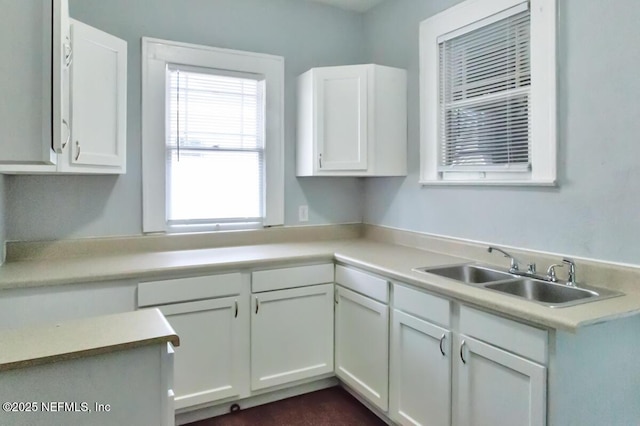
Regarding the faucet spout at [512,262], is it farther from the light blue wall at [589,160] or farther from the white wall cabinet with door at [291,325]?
the white wall cabinet with door at [291,325]

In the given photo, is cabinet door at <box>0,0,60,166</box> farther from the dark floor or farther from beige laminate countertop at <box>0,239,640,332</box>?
the dark floor

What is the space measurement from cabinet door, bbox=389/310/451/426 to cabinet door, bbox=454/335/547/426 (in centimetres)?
8

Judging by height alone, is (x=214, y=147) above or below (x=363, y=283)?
above

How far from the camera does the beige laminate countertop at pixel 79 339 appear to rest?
1.05 meters

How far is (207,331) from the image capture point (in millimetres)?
2422

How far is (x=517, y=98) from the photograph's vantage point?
226 centimetres

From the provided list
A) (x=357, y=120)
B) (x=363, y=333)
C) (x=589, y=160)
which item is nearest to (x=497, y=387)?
(x=363, y=333)

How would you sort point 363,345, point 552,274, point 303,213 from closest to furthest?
point 552,274 < point 363,345 < point 303,213

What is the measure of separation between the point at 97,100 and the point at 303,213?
1.58 m

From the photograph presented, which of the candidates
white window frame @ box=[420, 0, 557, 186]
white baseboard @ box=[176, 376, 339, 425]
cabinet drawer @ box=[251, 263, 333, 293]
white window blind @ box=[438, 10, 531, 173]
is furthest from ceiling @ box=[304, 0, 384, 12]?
white baseboard @ box=[176, 376, 339, 425]

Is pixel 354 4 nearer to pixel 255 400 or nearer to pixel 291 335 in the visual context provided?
pixel 291 335

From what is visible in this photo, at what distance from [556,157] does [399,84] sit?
1281 mm

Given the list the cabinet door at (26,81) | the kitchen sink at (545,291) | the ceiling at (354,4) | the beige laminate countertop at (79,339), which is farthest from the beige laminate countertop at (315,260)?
the ceiling at (354,4)

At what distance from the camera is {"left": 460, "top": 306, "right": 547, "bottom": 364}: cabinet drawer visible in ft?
5.04
